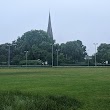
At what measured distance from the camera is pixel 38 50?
114938 millimetres

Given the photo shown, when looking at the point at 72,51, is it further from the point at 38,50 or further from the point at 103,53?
the point at 38,50

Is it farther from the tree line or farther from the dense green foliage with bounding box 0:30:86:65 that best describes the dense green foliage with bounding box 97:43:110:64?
the dense green foliage with bounding box 0:30:86:65

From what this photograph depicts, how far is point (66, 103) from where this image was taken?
11070 mm

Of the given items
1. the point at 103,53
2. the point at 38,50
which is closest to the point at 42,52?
the point at 38,50

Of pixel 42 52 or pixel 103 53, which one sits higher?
pixel 103 53

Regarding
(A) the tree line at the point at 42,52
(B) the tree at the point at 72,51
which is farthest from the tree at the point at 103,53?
(B) the tree at the point at 72,51

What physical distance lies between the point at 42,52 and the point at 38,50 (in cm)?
169

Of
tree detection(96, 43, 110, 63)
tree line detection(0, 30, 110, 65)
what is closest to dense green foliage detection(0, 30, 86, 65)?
tree line detection(0, 30, 110, 65)

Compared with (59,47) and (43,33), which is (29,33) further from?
(59,47)

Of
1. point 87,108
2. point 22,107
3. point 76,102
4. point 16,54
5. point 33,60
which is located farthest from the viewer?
point 16,54

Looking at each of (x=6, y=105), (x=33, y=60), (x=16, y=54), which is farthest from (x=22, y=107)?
(x=16, y=54)

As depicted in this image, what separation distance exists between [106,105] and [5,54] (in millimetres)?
116084

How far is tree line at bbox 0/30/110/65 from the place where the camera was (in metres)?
117

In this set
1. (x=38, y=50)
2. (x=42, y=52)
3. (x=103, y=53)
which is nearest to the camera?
(x=38, y=50)
